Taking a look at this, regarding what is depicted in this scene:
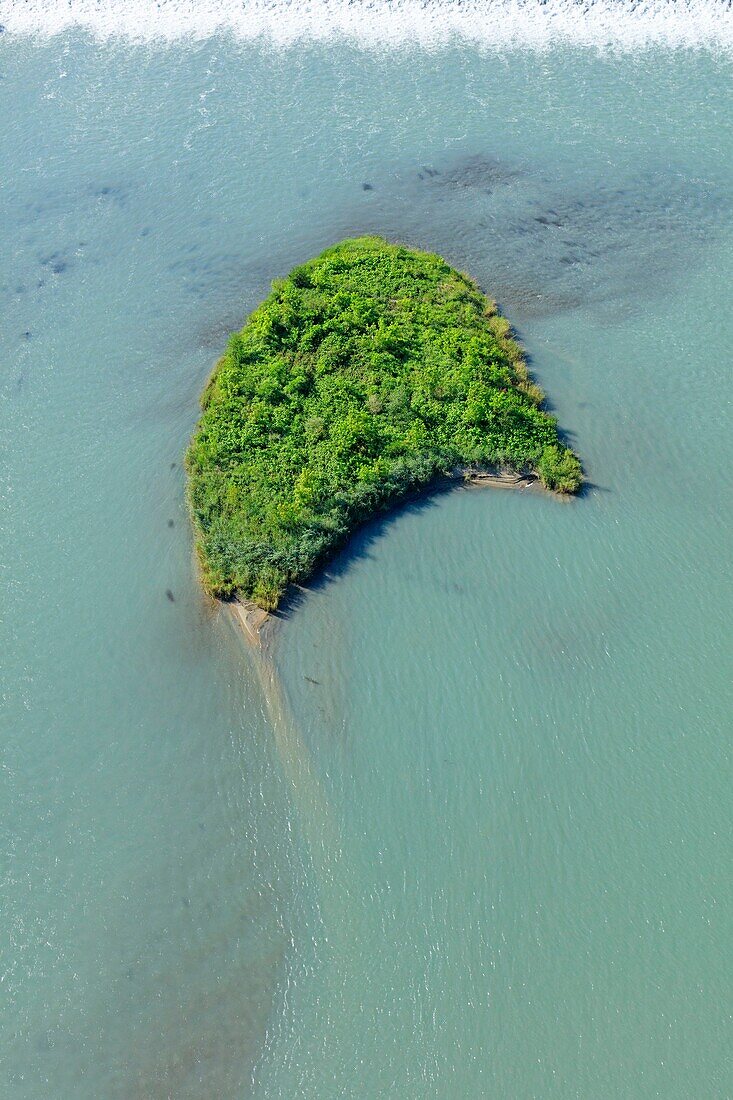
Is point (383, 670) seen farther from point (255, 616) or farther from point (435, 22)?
point (435, 22)

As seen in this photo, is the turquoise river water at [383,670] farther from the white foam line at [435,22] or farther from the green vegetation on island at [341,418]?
the white foam line at [435,22]

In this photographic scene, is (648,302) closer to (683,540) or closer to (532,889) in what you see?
(683,540)

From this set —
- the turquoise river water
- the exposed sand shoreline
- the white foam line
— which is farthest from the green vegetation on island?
the white foam line

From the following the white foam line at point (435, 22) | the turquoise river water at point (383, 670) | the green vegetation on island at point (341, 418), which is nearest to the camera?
the turquoise river water at point (383, 670)

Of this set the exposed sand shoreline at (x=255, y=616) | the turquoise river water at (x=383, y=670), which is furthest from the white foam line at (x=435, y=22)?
the exposed sand shoreline at (x=255, y=616)

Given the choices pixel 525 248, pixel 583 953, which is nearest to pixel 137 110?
pixel 525 248

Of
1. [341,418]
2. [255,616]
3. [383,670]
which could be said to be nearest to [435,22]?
[341,418]
